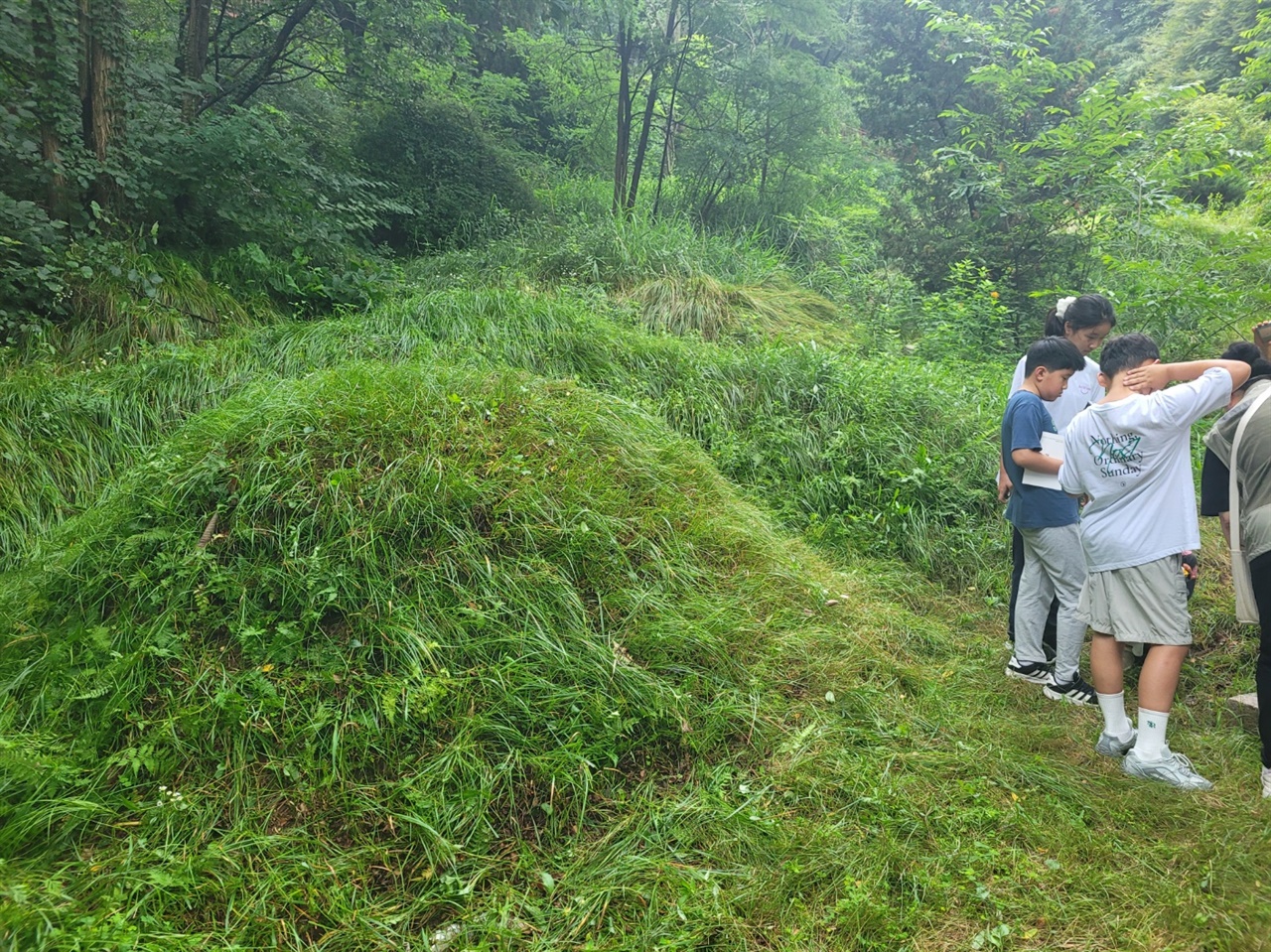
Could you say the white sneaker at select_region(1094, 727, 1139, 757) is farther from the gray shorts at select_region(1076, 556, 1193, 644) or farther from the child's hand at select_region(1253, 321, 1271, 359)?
the child's hand at select_region(1253, 321, 1271, 359)

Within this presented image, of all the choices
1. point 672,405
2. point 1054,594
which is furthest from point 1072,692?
point 672,405

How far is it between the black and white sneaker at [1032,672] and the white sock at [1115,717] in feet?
1.84

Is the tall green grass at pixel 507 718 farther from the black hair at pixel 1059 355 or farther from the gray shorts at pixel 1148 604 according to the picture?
the black hair at pixel 1059 355

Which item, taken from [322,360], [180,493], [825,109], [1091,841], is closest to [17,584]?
[180,493]

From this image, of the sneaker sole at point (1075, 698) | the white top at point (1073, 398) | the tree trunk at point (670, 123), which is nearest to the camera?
the sneaker sole at point (1075, 698)

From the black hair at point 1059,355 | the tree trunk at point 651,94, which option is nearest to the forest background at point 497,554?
the tree trunk at point 651,94

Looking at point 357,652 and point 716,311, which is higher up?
point 716,311

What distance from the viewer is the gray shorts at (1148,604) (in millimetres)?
2863

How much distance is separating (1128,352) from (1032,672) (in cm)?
156

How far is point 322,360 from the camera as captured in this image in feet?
17.1

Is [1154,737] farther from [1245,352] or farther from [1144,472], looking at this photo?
[1245,352]

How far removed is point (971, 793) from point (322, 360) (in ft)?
15.2

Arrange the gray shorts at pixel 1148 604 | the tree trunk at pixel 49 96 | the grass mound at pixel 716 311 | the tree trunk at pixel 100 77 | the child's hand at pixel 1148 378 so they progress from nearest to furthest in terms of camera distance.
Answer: the gray shorts at pixel 1148 604 → the child's hand at pixel 1148 378 → the tree trunk at pixel 49 96 → the tree trunk at pixel 100 77 → the grass mound at pixel 716 311

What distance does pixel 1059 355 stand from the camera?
3566mm
